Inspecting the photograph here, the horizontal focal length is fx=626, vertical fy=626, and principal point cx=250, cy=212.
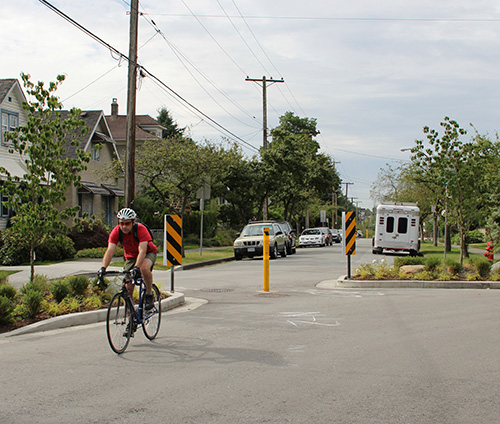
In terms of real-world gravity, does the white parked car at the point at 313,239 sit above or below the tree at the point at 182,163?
below

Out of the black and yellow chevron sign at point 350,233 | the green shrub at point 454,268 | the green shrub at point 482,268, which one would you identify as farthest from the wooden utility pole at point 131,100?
the green shrub at point 482,268

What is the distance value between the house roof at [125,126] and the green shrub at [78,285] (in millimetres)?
37675

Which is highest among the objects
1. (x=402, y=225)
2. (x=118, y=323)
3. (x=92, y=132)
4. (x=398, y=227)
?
(x=92, y=132)

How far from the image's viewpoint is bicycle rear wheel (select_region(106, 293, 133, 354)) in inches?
292

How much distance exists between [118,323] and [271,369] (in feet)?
6.64

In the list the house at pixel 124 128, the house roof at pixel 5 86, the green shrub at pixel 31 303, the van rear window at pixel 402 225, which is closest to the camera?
the green shrub at pixel 31 303

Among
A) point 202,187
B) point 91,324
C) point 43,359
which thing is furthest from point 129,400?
point 202,187

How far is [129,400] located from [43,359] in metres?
2.16

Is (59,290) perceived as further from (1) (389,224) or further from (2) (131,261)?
(1) (389,224)

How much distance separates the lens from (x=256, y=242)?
27812 mm

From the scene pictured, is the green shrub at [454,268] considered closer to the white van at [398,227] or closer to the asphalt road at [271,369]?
the asphalt road at [271,369]

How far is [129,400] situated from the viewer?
18.2ft

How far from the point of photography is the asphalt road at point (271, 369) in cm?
525

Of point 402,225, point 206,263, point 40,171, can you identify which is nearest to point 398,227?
point 402,225
